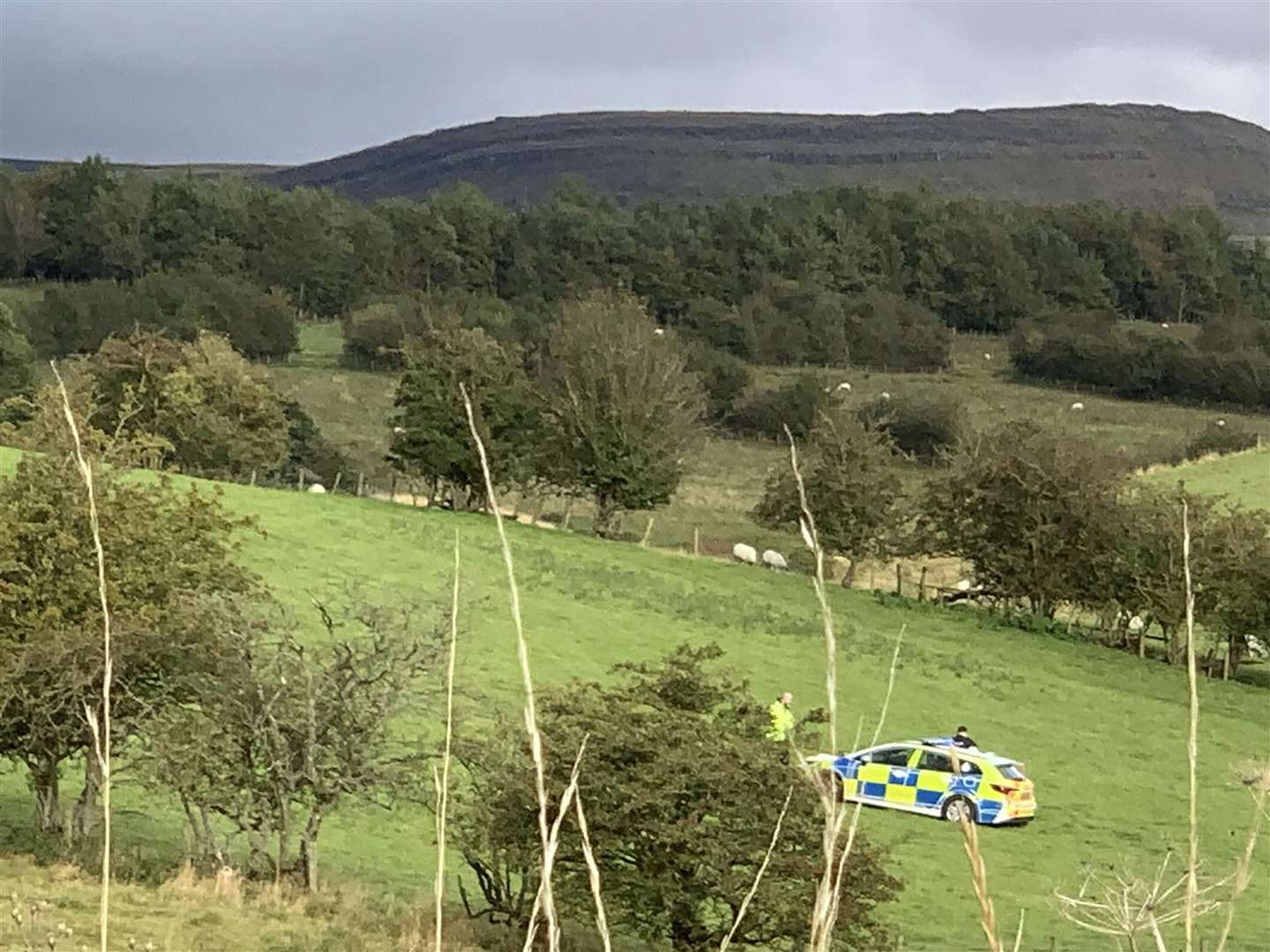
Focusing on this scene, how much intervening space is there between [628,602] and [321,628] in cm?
973

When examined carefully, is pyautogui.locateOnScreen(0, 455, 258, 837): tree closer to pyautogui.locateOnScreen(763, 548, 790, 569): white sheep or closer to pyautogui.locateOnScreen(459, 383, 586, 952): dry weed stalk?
pyautogui.locateOnScreen(459, 383, 586, 952): dry weed stalk

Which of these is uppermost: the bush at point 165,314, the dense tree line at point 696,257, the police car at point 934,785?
the dense tree line at point 696,257

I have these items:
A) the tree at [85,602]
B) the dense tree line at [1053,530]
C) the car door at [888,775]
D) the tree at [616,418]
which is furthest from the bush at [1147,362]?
the tree at [85,602]

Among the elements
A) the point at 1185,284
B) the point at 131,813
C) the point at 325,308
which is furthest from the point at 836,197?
the point at 131,813

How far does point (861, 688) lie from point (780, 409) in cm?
5055

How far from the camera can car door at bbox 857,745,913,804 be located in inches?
914

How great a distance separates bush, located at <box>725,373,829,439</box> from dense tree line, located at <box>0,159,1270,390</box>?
1484 centimetres

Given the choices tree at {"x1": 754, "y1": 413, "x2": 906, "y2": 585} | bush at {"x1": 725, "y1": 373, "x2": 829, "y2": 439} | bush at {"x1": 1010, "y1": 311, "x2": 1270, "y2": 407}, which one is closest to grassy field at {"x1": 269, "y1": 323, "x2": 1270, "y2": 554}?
bush at {"x1": 725, "y1": 373, "x2": 829, "y2": 439}

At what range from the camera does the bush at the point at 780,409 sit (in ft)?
266

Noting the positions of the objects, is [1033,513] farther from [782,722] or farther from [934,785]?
[782,722]

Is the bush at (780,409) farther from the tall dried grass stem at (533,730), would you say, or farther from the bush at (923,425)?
the tall dried grass stem at (533,730)

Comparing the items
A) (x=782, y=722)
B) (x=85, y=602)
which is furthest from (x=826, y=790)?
(x=85, y=602)

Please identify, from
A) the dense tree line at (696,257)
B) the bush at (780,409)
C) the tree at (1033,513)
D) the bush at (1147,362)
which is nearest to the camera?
the tree at (1033,513)

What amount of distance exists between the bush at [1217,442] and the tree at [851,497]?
29.8 meters
